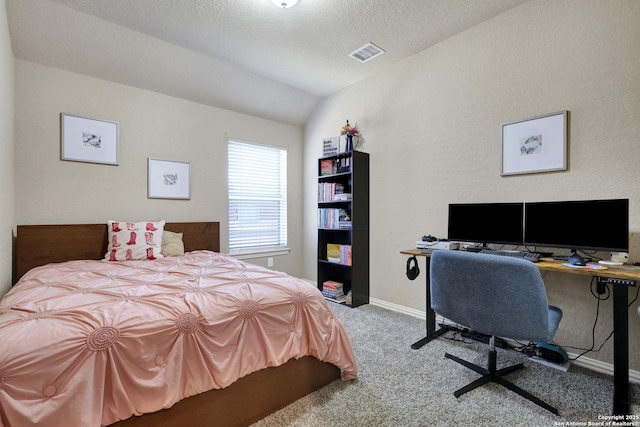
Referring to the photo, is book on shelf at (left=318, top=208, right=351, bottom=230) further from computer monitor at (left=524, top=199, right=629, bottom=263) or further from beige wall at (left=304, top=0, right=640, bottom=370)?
computer monitor at (left=524, top=199, right=629, bottom=263)

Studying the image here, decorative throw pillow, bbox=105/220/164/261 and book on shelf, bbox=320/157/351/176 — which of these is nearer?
decorative throw pillow, bbox=105/220/164/261

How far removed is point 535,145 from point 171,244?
134 inches

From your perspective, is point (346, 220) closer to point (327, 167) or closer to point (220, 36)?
point (327, 167)

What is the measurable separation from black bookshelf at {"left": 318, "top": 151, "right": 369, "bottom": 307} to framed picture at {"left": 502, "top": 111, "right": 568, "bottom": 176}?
1474mm

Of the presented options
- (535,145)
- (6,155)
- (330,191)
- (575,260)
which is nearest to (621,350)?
(575,260)

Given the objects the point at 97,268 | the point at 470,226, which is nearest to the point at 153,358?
the point at 97,268

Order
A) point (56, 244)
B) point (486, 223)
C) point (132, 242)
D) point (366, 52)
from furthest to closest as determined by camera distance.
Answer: point (366, 52) → point (132, 242) → point (56, 244) → point (486, 223)

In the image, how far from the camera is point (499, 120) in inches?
96.8

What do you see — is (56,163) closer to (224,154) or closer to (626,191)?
(224,154)

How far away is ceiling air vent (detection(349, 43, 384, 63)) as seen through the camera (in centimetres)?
291

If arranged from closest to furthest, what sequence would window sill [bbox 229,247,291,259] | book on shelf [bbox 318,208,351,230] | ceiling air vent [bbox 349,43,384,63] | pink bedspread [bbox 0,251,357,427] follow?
pink bedspread [bbox 0,251,357,427], ceiling air vent [bbox 349,43,384,63], book on shelf [bbox 318,208,351,230], window sill [bbox 229,247,291,259]

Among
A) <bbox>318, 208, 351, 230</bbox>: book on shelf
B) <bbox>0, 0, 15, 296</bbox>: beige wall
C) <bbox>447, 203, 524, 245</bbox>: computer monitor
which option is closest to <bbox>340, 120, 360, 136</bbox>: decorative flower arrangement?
<bbox>318, 208, 351, 230</bbox>: book on shelf

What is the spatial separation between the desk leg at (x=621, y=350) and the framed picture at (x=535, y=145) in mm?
967

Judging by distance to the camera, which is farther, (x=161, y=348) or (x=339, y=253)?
(x=339, y=253)
